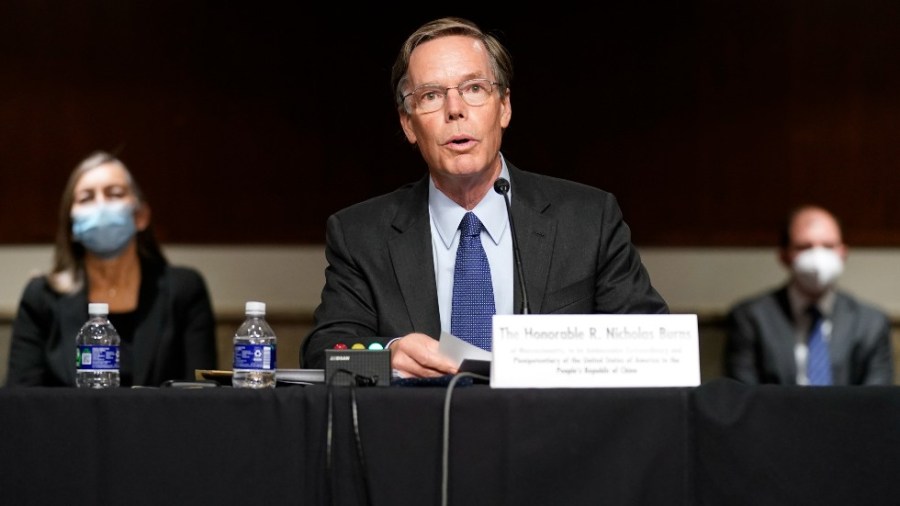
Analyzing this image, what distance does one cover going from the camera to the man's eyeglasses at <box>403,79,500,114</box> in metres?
2.86

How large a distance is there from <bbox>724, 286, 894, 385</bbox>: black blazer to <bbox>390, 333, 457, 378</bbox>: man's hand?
2.72 metres

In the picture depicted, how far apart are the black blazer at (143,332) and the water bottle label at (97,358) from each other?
159 cm

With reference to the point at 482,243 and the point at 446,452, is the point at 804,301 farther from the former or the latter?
the point at 446,452

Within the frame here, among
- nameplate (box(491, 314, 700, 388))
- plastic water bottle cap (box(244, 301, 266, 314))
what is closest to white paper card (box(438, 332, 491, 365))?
nameplate (box(491, 314, 700, 388))

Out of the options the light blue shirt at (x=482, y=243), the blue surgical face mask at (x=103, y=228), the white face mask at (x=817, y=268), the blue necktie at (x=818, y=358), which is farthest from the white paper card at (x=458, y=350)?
the white face mask at (x=817, y=268)

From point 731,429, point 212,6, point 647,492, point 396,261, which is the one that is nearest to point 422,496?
point 647,492

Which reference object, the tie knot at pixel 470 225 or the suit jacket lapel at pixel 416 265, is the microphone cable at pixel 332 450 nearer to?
the suit jacket lapel at pixel 416 265

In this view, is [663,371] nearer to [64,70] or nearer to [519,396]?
[519,396]

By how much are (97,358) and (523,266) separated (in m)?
0.97

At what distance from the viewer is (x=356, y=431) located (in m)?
1.87

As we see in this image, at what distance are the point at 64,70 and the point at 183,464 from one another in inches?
159

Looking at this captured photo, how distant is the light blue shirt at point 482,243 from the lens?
Answer: 2760 mm

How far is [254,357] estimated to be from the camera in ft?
7.21

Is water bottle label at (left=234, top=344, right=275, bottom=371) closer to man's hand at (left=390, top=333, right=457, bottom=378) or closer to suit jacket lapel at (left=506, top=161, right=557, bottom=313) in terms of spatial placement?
man's hand at (left=390, top=333, right=457, bottom=378)
